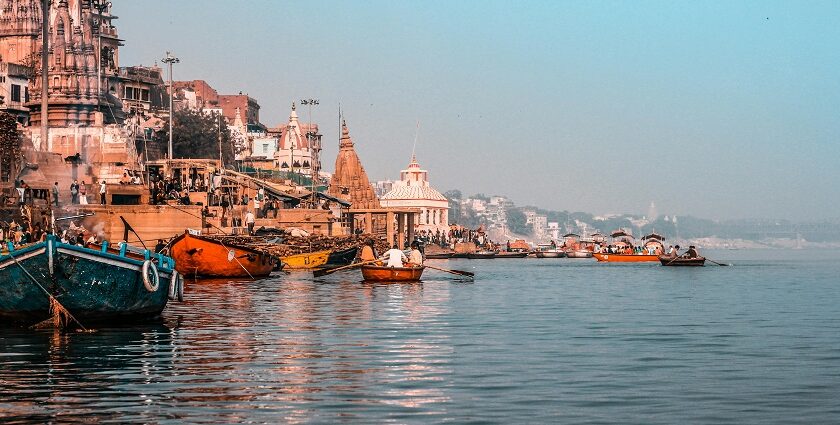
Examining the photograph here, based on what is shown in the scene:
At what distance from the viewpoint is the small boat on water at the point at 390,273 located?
52.2 m

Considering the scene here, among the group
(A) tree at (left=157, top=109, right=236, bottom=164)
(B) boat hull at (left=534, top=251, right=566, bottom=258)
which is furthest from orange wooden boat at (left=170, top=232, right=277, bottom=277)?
(B) boat hull at (left=534, top=251, right=566, bottom=258)

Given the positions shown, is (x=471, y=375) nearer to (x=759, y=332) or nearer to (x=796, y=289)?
(x=759, y=332)

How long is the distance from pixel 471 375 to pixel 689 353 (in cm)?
635

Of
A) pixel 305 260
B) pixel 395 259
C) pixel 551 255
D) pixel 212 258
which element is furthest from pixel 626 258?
pixel 395 259

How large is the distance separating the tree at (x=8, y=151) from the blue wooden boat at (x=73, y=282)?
39.0 metres

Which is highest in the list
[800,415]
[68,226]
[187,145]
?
[187,145]

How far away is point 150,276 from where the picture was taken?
3077 cm

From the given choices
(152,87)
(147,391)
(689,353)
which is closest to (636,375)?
(689,353)

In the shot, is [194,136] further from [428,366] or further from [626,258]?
[428,366]

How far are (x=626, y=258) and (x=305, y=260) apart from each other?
178 feet

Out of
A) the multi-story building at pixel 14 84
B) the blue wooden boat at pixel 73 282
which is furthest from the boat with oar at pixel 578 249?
the blue wooden boat at pixel 73 282

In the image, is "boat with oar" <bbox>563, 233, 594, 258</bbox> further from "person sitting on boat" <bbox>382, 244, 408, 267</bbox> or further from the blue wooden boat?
the blue wooden boat

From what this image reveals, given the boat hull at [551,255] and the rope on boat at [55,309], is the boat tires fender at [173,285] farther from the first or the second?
the boat hull at [551,255]

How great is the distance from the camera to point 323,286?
54250 mm
